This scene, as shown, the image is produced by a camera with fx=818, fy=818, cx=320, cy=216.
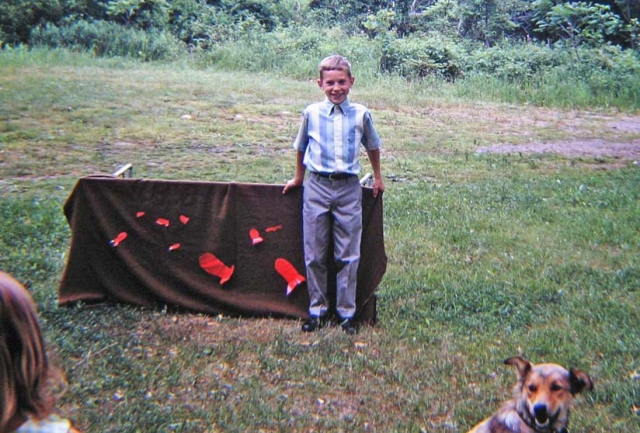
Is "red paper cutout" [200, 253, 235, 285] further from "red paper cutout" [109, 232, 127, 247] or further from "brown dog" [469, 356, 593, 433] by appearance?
"brown dog" [469, 356, 593, 433]

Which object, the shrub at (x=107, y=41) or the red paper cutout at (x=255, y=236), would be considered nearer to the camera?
the red paper cutout at (x=255, y=236)

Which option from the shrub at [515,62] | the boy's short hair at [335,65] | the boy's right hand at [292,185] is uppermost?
the boy's short hair at [335,65]

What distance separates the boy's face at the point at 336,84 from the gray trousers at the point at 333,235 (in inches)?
22.5

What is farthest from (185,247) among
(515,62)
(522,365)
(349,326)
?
(515,62)

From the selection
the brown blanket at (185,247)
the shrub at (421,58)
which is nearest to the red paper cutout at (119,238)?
the brown blanket at (185,247)

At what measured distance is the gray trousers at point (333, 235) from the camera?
227 inches

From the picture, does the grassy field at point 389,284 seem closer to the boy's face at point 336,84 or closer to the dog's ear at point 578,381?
the dog's ear at point 578,381

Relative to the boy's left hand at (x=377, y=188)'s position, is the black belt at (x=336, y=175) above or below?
above

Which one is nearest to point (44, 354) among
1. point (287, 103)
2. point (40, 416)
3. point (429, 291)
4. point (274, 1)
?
point (40, 416)

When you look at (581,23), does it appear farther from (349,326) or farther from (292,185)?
(349,326)

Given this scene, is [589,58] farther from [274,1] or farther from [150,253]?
[150,253]

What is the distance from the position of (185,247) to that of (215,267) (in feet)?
0.89

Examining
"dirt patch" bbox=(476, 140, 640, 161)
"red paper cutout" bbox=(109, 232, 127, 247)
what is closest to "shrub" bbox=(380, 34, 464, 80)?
"dirt patch" bbox=(476, 140, 640, 161)

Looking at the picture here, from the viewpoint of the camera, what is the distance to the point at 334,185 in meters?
5.76
